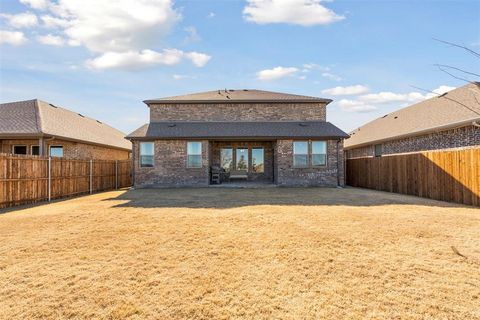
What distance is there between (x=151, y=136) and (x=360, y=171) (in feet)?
45.5

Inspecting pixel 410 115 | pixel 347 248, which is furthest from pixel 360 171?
pixel 347 248

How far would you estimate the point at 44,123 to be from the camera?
1711 cm

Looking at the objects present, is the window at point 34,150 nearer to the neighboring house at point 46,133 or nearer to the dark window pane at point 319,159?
the neighboring house at point 46,133

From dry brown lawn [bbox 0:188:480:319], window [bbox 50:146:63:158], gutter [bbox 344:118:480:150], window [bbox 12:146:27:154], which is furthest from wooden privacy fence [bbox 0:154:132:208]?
gutter [bbox 344:118:480:150]

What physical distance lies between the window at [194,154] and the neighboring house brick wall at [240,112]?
8.15 feet

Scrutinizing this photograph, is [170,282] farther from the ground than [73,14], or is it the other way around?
[73,14]

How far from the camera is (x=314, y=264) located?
4617 millimetres

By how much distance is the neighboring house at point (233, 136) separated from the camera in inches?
709

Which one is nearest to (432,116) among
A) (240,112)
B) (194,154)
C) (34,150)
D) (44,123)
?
(240,112)

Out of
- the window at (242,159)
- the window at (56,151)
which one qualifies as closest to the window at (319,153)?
the window at (242,159)

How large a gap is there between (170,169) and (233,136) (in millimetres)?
4460

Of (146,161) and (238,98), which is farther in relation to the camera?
(238,98)

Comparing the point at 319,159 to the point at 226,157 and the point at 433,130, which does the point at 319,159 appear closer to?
the point at 433,130

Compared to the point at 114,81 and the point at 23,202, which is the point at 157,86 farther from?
the point at 23,202
